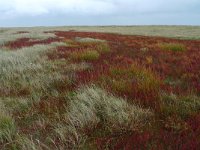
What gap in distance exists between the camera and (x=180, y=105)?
4.73 meters

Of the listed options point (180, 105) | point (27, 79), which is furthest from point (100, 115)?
point (27, 79)

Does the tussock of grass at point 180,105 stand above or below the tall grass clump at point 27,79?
above

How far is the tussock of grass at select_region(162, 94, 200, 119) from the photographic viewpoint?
447cm

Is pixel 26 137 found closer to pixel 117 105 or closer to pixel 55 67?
pixel 117 105

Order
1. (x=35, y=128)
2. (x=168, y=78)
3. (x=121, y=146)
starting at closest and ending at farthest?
(x=121, y=146)
(x=35, y=128)
(x=168, y=78)

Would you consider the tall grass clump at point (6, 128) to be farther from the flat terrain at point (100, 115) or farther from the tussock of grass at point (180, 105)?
the tussock of grass at point (180, 105)

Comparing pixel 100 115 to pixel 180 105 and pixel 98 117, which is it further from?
pixel 180 105

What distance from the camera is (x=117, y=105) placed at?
177 inches

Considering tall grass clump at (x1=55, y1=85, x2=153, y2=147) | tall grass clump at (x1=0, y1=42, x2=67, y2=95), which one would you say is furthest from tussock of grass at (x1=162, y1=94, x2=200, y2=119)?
tall grass clump at (x1=0, y1=42, x2=67, y2=95)

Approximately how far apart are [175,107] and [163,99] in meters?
0.49

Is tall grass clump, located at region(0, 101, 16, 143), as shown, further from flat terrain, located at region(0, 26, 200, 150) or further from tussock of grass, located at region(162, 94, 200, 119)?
tussock of grass, located at region(162, 94, 200, 119)

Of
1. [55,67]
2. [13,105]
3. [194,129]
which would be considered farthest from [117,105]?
[55,67]

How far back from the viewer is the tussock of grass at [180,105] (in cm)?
447

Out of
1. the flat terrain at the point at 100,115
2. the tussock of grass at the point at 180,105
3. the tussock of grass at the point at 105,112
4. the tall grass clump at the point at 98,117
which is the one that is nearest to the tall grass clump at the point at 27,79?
the flat terrain at the point at 100,115
